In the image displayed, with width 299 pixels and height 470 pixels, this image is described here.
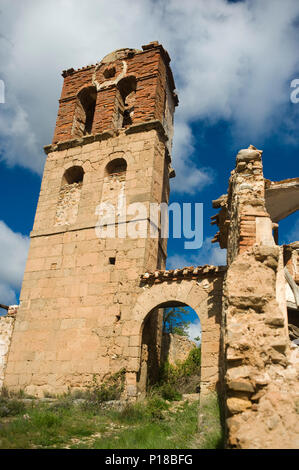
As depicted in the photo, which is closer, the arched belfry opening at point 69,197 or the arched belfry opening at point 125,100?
the arched belfry opening at point 69,197

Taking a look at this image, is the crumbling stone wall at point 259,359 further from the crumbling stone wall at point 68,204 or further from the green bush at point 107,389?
the crumbling stone wall at point 68,204

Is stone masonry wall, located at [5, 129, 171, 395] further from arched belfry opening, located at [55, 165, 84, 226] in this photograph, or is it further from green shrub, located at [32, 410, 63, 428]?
green shrub, located at [32, 410, 63, 428]

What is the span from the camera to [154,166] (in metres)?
10.1

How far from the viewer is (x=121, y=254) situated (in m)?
9.27

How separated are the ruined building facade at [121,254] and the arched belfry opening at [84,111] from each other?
47 mm

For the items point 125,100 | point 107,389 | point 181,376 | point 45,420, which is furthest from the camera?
point 125,100

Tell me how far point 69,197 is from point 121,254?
9.10ft

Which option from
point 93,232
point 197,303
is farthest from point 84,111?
point 197,303

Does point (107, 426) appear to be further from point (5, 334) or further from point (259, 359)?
point (5, 334)

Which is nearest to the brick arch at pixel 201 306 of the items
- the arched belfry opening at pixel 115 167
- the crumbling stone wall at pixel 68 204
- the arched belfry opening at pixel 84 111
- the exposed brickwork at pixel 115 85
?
the crumbling stone wall at pixel 68 204

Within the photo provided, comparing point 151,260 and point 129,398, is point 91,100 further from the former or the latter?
point 129,398

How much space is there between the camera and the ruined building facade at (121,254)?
5.66 metres

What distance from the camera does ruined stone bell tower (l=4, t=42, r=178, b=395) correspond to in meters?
8.63

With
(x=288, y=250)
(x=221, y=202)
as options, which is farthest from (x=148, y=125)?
(x=288, y=250)
